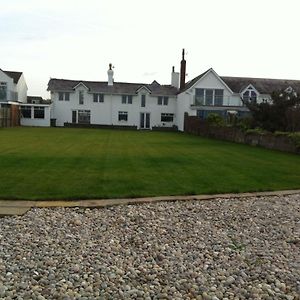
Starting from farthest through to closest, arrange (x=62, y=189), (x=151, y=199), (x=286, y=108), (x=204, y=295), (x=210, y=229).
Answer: (x=286, y=108)
(x=62, y=189)
(x=151, y=199)
(x=210, y=229)
(x=204, y=295)

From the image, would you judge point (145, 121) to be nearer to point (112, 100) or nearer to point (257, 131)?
point (112, 100)

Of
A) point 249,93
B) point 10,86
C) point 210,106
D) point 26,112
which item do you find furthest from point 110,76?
point 249,93

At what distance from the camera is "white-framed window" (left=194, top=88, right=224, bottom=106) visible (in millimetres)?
46213

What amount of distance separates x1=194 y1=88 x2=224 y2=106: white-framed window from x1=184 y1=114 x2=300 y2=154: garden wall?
467cm

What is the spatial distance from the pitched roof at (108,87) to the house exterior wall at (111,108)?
0.69 meters

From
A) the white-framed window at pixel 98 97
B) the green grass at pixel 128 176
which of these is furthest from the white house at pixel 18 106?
the green grass at pixel 128 176

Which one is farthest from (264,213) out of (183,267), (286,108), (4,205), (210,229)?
(286,108)

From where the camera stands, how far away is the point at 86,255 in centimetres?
497

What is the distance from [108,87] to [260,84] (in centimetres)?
1965

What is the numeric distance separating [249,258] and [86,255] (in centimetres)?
205

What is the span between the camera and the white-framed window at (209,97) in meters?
46.2

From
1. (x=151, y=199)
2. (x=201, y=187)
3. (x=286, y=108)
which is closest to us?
(x=151, y=199)

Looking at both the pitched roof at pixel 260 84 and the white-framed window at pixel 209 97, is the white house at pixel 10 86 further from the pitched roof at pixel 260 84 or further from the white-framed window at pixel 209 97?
the pitched roof at pixel 260 84

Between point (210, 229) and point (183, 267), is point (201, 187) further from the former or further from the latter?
point (183, 267)
